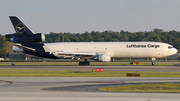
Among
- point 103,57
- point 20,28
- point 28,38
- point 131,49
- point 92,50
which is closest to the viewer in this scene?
point 28,38

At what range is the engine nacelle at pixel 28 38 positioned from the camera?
53719mm

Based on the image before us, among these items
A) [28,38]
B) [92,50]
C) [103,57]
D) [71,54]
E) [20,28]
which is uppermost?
[20,28]

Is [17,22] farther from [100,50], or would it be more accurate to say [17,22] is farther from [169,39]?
[169,39]

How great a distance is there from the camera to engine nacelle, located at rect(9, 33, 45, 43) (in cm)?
5372

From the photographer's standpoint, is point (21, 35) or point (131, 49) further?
point (131, 49)

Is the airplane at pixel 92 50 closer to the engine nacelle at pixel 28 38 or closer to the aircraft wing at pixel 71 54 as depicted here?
the aircraft wing at pixel 71 54

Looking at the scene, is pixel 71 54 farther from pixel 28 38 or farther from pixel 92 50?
pixel 28 38

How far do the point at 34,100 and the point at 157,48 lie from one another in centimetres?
4779

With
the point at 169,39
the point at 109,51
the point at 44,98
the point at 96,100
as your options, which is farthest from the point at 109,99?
the point at 169,39

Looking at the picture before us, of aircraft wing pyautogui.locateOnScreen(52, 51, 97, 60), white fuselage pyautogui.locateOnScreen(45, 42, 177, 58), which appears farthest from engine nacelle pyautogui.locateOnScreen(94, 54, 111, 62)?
white fuselage pyautogui.locateOnScreen(45, 42, 177, 58)

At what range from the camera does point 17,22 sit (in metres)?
55.2

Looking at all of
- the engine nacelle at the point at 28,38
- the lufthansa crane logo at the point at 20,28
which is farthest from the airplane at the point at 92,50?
the engine nacelle at the point at 28,38

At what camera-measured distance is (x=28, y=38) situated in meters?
54.6

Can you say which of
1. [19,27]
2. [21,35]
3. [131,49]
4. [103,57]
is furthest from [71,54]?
[131,49]
